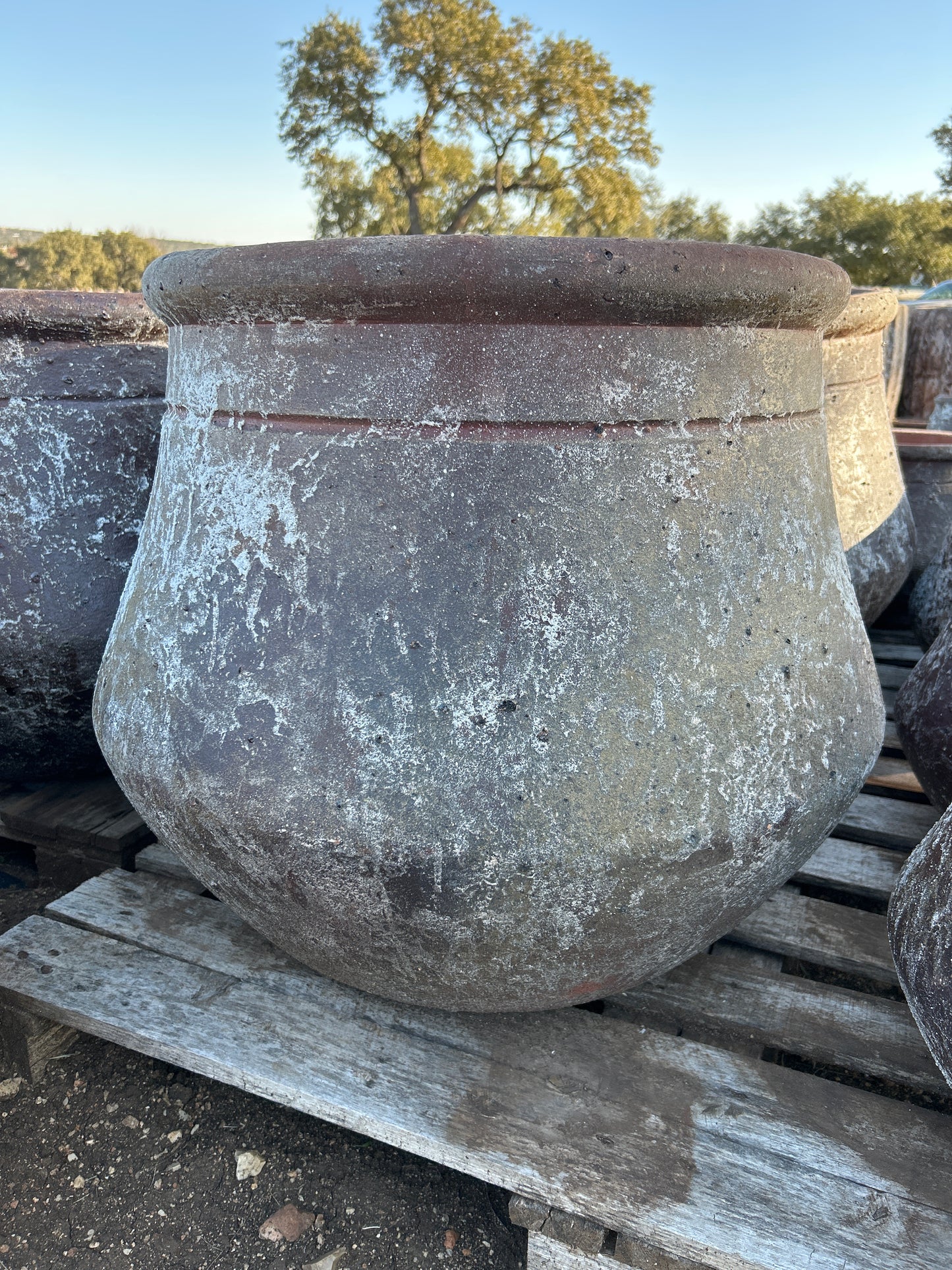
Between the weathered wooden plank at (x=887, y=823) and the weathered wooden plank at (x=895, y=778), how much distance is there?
1.6 inches

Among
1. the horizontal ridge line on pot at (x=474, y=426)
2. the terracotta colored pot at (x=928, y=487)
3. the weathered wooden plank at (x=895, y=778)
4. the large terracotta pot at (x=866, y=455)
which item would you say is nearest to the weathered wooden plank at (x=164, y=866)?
the horizontal ridge line on pot at (x=474, y=426)

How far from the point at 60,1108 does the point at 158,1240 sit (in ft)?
1.01

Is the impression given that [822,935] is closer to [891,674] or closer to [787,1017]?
[787,1017]

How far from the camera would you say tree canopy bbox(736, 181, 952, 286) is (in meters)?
26.5

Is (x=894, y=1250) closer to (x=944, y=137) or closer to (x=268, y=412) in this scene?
(x=268, y=412)

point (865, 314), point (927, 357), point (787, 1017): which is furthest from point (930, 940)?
point (927, 357)

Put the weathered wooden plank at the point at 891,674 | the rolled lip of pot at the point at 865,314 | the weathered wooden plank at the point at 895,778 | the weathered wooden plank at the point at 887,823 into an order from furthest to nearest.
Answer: the weathered wooden plank at the point at 891,674 < the rolled lip of pot at the point at 865,314 < the weathered wooden plank at the point at 895,778 < the weathered wooden plank at the point at 887,823

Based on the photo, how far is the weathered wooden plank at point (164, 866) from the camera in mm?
1650

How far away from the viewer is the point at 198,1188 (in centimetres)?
129

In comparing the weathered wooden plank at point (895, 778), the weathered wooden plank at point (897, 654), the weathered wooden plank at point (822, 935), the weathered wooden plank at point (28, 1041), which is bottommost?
the weathered wooden plank at point (28, 1041)

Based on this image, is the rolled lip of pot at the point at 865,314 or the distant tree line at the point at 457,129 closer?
the rolled lip of pot at the point at 865,314

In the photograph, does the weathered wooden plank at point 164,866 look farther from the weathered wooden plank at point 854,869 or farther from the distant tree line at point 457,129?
the distant tree line at point 457,129

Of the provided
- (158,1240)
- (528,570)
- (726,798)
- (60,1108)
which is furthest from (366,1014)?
(528,570)

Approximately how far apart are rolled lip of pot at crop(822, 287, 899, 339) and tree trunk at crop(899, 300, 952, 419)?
3.41 metres
